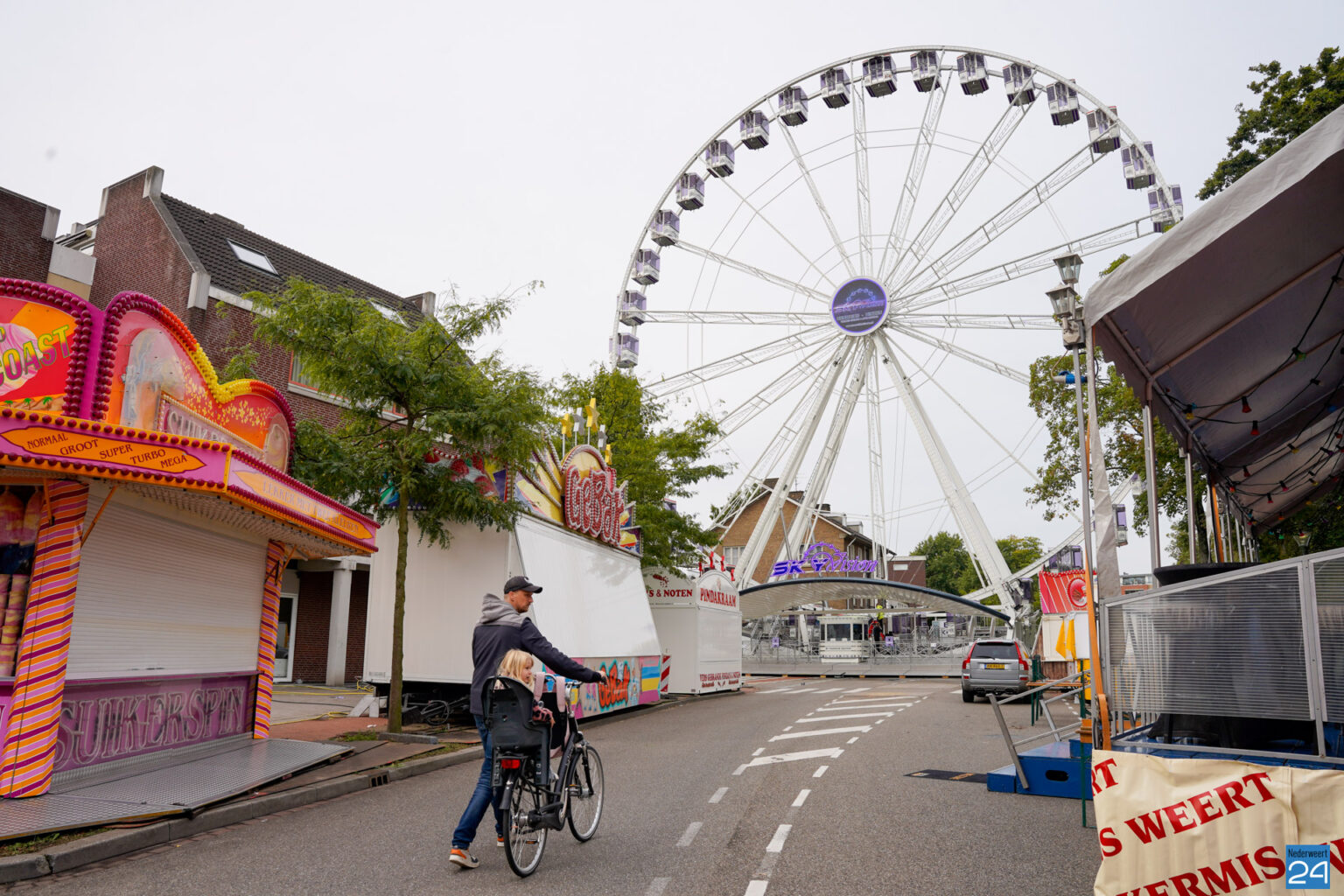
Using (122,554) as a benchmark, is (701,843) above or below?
below

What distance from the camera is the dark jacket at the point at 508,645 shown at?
6457 mm

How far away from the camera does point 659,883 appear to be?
5879mm

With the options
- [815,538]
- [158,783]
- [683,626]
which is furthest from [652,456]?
[815,538]

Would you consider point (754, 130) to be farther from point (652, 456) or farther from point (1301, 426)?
point (1301, 426)

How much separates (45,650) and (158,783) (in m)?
1.49

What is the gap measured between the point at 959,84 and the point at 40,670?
89.7ft

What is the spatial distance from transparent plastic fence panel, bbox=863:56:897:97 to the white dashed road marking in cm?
2019

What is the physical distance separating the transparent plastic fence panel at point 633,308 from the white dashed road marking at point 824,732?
17.7m

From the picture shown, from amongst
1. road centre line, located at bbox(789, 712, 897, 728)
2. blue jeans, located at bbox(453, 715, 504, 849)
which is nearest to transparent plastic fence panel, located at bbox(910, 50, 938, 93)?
road centre line, located at bbox(789, 712, 897, 728)

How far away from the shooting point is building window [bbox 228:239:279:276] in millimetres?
24261

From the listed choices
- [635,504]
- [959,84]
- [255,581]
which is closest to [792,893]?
[255,581]

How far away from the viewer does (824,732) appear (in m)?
15.1

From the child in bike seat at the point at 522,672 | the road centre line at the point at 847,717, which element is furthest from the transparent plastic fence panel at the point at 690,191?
the child in bike seat at the point at 522,672

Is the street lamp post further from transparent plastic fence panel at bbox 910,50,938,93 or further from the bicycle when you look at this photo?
transparent plastic fence panel at bbox 910,50,938,93
